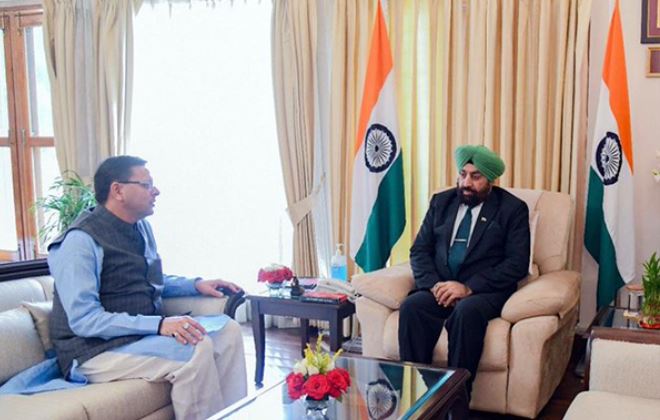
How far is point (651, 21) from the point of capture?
3.69m

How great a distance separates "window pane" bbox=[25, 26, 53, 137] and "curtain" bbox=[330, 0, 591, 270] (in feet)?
8.86

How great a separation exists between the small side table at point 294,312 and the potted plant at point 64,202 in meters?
1.75

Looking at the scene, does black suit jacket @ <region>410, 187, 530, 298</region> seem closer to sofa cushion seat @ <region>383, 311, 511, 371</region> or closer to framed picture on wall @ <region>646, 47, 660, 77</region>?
sofa cushion seat @ <region>383, 311, 511, 371</region>

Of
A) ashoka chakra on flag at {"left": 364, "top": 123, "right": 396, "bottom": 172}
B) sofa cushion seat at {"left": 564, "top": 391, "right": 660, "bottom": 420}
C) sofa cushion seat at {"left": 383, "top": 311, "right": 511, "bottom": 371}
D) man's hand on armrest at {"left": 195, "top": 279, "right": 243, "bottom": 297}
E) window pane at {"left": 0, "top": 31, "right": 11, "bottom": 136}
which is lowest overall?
sofa cushion seat at {"left": 383, "top": 311, "right": 511, "bottom": 371}

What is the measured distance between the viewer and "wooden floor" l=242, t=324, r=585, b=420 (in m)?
3.04

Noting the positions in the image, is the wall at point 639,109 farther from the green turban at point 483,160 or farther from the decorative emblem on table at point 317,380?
the decorative emblem on table at point 317,380

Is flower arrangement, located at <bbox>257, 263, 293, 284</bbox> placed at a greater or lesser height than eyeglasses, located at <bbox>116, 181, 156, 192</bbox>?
lesser

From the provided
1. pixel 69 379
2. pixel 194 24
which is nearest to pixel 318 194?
pixel 194 24

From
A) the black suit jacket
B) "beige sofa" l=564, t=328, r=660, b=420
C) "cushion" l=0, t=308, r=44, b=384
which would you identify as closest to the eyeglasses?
"cushion" l=0, t=308, r=44, b=384

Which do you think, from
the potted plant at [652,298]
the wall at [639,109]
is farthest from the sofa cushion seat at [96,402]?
the wall at [639,109]

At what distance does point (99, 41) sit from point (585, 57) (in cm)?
341

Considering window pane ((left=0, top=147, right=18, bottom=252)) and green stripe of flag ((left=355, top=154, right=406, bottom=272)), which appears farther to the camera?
window pane ((left=0, top=147, right=18, bottom=252))

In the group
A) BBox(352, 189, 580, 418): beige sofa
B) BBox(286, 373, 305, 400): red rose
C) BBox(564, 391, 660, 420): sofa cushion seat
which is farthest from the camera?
BBox(352, 189, 580, 418): beige sofa

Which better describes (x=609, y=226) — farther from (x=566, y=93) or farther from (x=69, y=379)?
(x=69, y=379)
